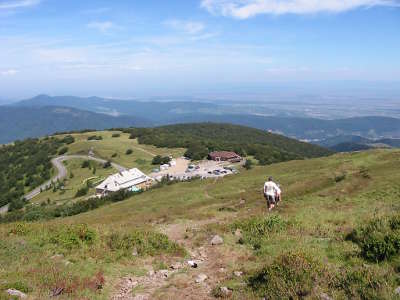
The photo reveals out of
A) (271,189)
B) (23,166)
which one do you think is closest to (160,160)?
(23,166)

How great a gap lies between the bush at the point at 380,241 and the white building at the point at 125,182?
76930mm

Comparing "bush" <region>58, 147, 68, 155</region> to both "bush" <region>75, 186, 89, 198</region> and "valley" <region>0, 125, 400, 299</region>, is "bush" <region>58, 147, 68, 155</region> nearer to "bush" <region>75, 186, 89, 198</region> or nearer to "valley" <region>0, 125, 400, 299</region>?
"bush" <region>75, 186, 89, 198</region>

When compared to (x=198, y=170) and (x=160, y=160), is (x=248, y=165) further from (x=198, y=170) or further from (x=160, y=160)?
(x=160, y=160)

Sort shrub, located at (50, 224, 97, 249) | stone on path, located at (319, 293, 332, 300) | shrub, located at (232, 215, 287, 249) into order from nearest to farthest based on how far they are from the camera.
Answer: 1. stone on path, located at (319, 293, 332, 300)
2. shrub, located at (50, 224, 97, 249)
3. shrub, located at (232, 215, 287, 249)

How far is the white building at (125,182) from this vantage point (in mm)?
88875

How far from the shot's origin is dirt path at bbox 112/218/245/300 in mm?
9523

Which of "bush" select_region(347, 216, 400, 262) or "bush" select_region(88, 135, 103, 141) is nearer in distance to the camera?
"bush" select_region(347, 216, 400, 262)

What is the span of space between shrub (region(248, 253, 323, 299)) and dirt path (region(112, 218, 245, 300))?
1.38 meters

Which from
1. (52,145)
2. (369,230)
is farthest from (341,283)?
(52,145)

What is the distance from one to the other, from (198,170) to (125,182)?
959 inches

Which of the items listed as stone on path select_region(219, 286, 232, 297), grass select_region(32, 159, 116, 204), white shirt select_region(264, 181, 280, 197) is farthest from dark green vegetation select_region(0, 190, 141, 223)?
stone on path select_region(219, 286, 232, 297)

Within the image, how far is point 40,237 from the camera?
1424cm

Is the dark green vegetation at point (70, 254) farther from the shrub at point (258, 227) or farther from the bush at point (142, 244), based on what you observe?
the shrub at point (258, 227)

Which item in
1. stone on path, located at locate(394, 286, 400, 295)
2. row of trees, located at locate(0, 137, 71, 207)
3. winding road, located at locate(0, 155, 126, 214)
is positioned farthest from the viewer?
row of trees, located at locate(0, 137, 71, 207)
